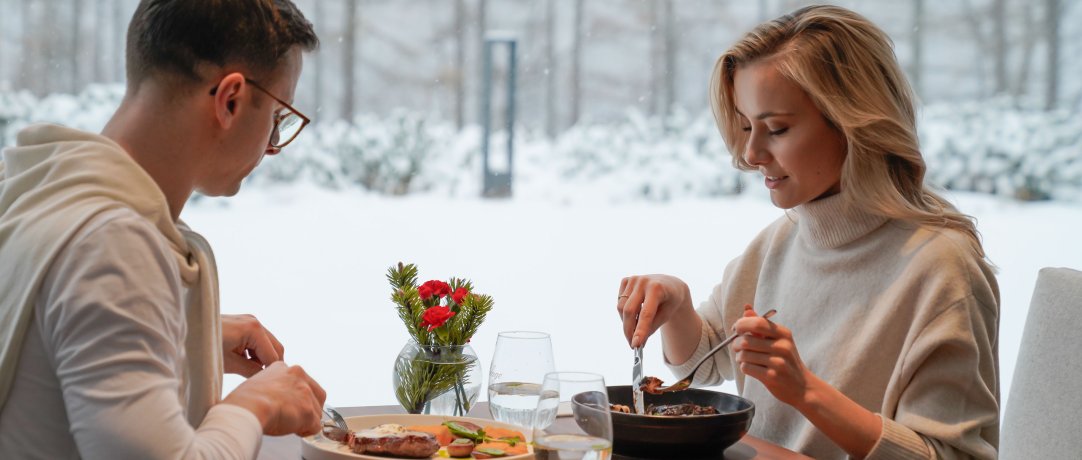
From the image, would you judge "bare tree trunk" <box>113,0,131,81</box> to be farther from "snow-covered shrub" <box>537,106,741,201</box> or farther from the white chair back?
the white chair back

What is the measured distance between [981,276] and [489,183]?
7.60 ft

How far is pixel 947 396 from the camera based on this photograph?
5.25 ft

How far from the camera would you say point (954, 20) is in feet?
13.2

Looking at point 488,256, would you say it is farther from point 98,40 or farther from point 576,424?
point 576,424

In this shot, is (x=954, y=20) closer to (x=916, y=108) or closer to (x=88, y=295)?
(x=916, y=108)

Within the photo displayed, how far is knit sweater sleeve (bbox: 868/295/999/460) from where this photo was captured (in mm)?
1561

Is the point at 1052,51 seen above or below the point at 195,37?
above

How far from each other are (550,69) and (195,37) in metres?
2.76

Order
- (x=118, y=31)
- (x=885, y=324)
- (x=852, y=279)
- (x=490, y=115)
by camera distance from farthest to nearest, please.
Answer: (x=490, y=115)
(x=118, y=31)
(x=852, y=279)
(x=885, y=324)

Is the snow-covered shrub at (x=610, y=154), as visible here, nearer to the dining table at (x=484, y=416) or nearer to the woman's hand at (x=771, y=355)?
the dining table at (x=484, y=416)

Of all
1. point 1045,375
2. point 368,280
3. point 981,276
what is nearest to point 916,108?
point 981,276

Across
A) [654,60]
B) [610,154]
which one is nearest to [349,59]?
[610,154]

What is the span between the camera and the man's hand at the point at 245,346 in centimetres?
144

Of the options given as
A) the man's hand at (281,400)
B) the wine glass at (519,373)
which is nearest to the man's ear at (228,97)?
the man's hand at (281,400)
